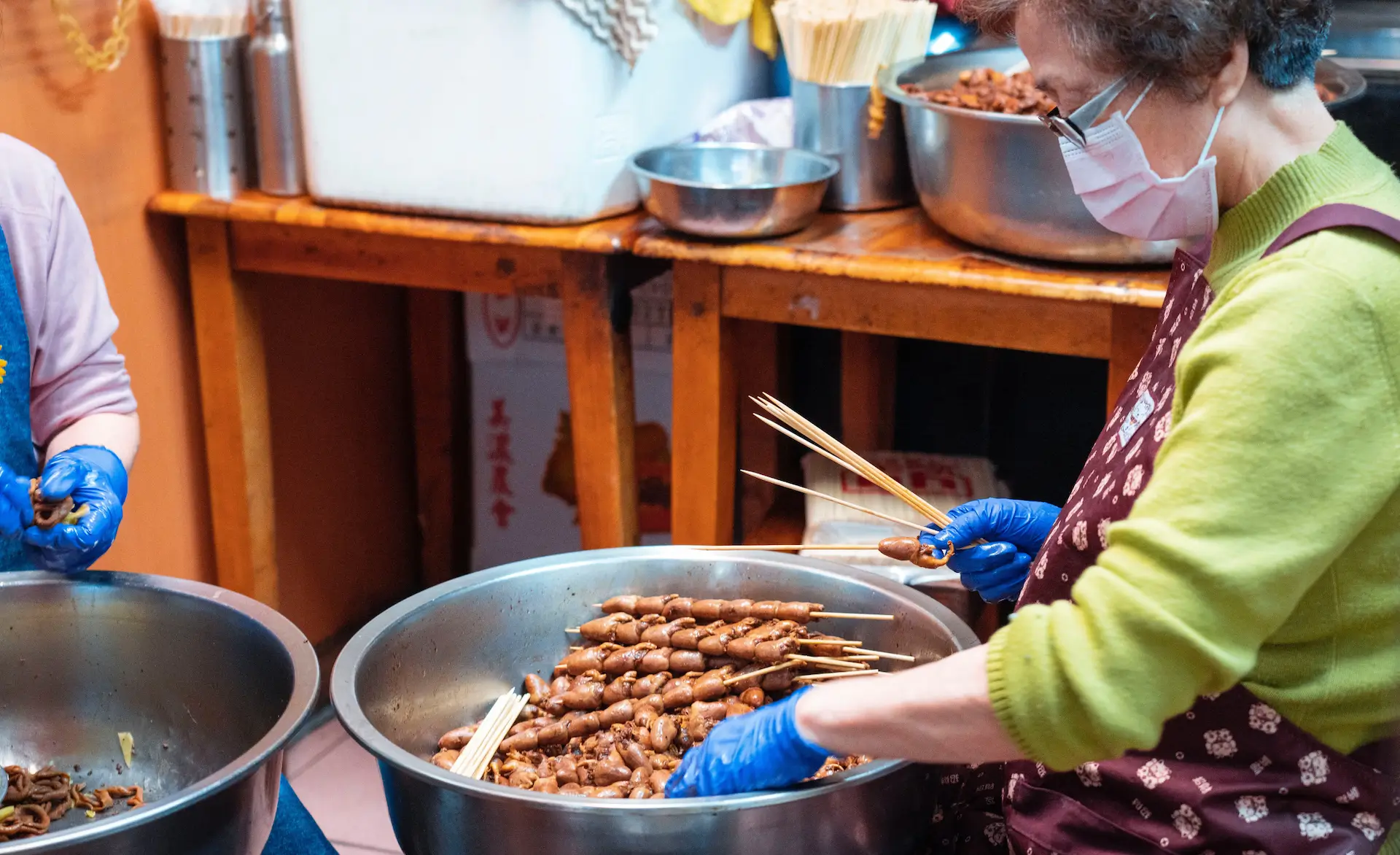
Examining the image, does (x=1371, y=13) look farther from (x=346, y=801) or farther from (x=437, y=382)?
(x=346, y=801)

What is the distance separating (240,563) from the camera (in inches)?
111

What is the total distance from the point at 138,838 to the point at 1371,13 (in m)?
2.70

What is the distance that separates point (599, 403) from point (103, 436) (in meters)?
0.89

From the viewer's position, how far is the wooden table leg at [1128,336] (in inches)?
83.5

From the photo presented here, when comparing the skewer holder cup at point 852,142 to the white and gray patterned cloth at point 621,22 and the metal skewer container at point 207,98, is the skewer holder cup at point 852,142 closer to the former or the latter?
the white and gray patterned cloth at point 621,22

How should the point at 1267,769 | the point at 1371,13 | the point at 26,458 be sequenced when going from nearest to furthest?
the point at 1267,769
the point at 26,458
the point at 1371,13

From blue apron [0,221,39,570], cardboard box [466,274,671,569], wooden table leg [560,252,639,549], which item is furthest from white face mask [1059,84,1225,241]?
cardboard box [466,274,671,569]

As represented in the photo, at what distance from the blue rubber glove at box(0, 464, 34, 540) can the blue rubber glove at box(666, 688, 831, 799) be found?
2.87ft

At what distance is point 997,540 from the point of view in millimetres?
1688

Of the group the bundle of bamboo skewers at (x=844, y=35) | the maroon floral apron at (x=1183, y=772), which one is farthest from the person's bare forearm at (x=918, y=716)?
the bundle of bamboo skewers at (x=844, y=35)

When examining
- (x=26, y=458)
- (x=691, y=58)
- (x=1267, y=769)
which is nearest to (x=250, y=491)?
(x=26, y=458)

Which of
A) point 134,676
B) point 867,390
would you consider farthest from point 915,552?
point 867,390

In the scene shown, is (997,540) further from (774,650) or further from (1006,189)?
(1006,189)

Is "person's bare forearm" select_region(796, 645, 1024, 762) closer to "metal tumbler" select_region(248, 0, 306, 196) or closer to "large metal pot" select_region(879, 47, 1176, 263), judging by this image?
"large metal pot" select_region(879, 47, 1176, 263)
